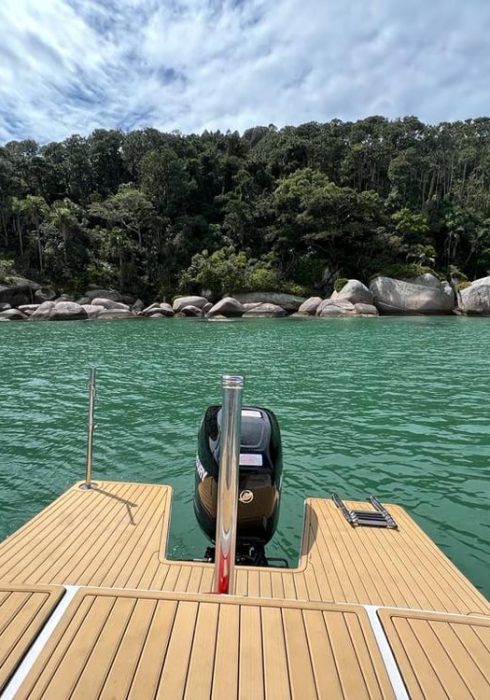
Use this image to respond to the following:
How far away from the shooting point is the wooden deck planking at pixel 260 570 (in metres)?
2.61

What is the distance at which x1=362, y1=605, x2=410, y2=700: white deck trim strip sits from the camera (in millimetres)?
1446

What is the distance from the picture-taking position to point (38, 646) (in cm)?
158

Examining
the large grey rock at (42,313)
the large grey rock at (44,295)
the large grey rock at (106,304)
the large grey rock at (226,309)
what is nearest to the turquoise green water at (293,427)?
the large grey rock at (42,313)

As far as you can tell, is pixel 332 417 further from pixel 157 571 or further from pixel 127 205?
pixel 127 205

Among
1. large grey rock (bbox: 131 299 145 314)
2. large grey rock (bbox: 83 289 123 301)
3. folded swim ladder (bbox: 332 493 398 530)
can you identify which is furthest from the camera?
large grey rock (bbox: 83 289 123 301)

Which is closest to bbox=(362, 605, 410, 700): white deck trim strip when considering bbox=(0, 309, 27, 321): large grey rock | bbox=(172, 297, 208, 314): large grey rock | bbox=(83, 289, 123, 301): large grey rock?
bbox=(0, 309, 27, 321): large grey rock

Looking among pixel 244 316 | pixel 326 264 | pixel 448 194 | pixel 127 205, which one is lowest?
pixel 244 316

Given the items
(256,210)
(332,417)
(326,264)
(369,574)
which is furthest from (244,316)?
(369,574)

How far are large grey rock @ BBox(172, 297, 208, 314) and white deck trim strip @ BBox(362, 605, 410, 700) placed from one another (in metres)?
33.3

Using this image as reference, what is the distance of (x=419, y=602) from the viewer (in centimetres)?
252

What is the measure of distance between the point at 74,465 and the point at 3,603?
3.77 meters

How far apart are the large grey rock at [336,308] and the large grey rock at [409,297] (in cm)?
369

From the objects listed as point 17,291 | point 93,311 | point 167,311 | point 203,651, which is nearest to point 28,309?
point 17,291

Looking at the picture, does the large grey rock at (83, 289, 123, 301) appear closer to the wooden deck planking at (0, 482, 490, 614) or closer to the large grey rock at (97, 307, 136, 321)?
the large grey rock at (97, 307, 136, 321)
